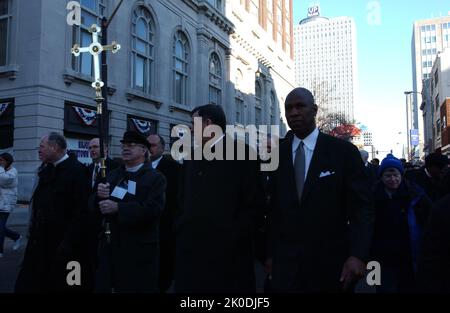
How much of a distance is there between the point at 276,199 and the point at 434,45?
140m

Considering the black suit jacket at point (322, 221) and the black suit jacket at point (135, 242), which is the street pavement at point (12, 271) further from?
the black suit jacket at point (322, 221)

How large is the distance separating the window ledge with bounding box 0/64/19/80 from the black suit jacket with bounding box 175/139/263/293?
56.9ft

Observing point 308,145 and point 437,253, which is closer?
point 437,253

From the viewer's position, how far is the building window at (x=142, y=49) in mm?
24047

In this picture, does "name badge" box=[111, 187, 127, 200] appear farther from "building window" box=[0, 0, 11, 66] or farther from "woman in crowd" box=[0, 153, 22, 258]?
"building window" box=[0, 0, 11, 66]

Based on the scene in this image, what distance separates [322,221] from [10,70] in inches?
730

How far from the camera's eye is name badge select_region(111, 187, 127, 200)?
14.2 feet

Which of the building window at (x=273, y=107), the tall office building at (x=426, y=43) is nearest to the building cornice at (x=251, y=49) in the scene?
the building window at (x=273, y=107)

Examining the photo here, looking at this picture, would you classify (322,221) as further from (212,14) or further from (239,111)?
(239,111)

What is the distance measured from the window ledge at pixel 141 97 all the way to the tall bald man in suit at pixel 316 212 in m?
20.8

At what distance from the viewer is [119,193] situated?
4.35 metres

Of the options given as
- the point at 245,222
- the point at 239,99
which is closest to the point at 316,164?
the point at 245,222

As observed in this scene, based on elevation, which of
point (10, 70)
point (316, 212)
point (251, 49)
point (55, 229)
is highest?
point (251, 49)
